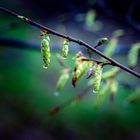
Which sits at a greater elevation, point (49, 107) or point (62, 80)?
point (62, 80)

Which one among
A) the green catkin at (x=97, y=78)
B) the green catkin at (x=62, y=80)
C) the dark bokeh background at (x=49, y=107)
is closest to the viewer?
the green catkin at (x=97, y=78)

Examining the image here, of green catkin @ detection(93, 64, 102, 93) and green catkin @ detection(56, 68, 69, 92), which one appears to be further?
green catkin @ detection(56, 68, 69, 92)

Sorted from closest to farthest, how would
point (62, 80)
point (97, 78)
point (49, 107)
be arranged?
point (97, 78)
point (62, 80)
point (49, 107)

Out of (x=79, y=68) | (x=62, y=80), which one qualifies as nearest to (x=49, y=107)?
(x=62, y=80)

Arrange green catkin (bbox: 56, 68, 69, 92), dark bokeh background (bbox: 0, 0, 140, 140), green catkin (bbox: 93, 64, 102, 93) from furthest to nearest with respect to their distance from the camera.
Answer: dark bokeh background (bbox: 0, 0, 140, 140), green catkin (bbox: 56, 68, 69, 92), green catkin (bbox: 93, 64, 102, 93)

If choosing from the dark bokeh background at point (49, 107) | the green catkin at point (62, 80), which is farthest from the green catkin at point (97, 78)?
the dark bokeh background at point (49, 107)

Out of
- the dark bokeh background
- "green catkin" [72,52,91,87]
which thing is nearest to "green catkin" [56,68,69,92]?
"green catkin" [72,52,91,87]

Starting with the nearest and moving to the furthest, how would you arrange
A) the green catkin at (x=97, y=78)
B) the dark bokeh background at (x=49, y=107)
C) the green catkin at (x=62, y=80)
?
1. the green catkin at (x=97, y=78)
2. the green catkin at (x=62, y=80)
3. the dark bokeh background at (x=49, y=107)

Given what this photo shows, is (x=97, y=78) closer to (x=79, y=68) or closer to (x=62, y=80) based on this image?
(x=79, y=68)

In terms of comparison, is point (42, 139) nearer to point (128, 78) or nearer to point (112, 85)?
point (128, 78)

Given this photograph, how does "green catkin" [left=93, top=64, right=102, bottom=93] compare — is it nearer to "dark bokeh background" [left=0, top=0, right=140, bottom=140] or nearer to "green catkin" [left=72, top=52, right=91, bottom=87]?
"green catkin" [left=72, top=52, right=91, bottom=87]

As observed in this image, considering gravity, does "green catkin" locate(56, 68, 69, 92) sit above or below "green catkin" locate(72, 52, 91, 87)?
below

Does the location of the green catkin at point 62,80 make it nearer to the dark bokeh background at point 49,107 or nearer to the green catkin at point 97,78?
the green catkin at point 97,78
